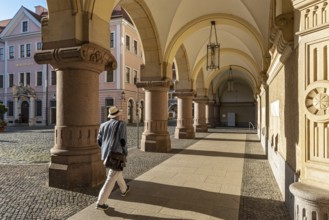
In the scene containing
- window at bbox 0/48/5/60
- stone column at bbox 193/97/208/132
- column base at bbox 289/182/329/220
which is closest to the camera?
column base at bbox 289/182/329/220

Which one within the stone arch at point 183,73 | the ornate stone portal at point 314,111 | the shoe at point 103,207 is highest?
the stone arch at point 183,73

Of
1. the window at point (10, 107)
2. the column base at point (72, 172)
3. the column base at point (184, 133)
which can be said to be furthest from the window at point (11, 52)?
the column base at point (72, 172)

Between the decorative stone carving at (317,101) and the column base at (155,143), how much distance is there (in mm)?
7472

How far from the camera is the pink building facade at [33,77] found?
29156 mm

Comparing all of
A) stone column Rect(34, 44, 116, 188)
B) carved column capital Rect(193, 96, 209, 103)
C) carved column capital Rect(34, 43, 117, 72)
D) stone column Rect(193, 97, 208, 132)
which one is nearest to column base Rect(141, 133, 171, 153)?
stone column Rect(34, 44, 116, 188)

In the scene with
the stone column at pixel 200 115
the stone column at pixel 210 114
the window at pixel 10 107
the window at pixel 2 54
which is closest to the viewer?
A: the stone column at pixel 200 115

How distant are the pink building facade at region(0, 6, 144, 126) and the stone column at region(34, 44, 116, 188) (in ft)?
77.1

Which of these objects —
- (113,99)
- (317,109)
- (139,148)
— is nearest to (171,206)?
(317,109)

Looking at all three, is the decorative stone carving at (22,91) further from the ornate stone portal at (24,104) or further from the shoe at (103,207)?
the shoe at (103,207)

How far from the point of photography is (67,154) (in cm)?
506

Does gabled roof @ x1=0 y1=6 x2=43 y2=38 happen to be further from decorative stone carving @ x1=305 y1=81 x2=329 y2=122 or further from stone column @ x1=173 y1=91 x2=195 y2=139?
decorative stone carving @ x1=305 y1=81 x2=329 y2=122

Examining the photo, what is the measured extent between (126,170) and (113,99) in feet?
74.8

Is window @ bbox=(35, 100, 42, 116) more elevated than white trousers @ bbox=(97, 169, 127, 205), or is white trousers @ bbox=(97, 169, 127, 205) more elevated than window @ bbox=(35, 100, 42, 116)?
window @ bbox=(35, 100, 42, 116)

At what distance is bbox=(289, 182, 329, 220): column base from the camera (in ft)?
7.92
